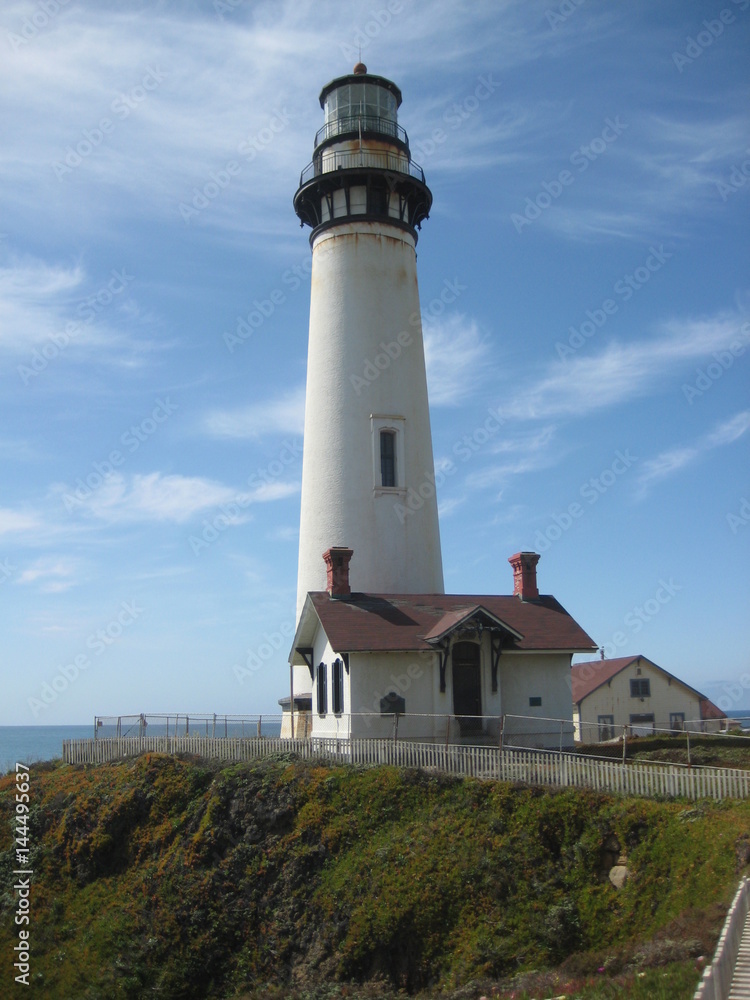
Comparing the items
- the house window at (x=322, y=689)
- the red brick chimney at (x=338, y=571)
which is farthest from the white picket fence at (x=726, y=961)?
the red brick chimney at (x=338, y=571)

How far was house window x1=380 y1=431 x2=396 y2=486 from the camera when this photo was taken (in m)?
27.8

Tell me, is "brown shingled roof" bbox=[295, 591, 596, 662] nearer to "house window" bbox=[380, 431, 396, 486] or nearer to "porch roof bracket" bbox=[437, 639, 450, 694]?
"porch roof bracket" bbox=[437, 639, 450, 694]

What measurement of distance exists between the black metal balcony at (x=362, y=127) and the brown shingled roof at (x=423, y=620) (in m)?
14.8

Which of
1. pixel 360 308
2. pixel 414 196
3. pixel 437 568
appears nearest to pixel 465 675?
pixel 437 568

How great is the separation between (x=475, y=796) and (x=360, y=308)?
16015 millimetres

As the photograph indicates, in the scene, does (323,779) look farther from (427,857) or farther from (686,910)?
(686,910)

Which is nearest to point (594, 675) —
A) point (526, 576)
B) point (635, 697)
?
point (635, 697)

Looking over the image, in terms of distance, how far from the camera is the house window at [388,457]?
27.8m

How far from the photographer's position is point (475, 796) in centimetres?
1745

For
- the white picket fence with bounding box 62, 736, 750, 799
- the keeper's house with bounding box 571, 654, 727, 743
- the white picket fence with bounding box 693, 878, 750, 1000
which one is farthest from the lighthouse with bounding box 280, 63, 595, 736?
the keeper's house with bounding box 571, 654, 727, 743

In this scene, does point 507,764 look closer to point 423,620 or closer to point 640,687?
point 423,620

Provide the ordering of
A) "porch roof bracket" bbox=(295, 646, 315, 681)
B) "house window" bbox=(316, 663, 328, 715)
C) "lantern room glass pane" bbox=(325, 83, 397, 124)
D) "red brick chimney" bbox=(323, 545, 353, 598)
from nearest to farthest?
"house window" bbox=(316, 663, 328, 715), "red brick chimney" bbox=(323, 545, 353, 598), "porch roof bracket" bbox=(295, 646, 315, 681), "lantern room glass pane" bbox=(325, 83, 397, 124)

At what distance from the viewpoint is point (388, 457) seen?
28.0 meters

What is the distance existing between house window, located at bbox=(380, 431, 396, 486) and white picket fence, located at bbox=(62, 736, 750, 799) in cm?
878
